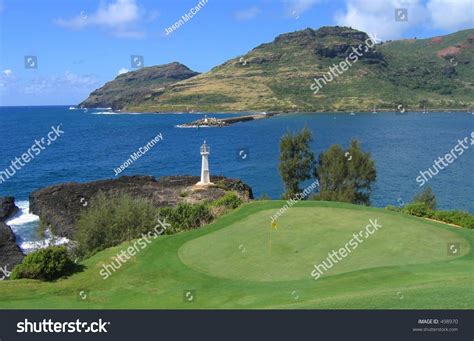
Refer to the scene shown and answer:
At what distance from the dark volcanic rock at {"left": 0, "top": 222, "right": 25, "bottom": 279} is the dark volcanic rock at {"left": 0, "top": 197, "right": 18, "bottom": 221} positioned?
9.75 m

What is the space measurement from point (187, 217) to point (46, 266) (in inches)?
369

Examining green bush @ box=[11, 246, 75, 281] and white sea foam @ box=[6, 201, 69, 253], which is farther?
white sea foam @ box=[6, 201, 69, 253]

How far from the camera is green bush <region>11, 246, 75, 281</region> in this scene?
17234 millimetres

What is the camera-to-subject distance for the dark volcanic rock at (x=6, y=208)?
50944 millimetres

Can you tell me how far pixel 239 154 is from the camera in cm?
9412

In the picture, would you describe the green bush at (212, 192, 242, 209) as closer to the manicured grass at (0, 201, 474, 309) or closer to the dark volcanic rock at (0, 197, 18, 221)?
the manicured grass at (0, 201, 474, 309)

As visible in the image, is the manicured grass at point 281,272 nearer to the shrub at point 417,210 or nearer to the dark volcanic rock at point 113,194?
the shrub at point 417,210

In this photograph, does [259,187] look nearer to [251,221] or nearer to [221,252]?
[251,221]

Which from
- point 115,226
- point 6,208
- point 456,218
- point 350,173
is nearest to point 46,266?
point 115,226

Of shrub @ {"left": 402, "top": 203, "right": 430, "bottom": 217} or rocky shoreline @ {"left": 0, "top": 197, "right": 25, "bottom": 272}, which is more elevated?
shrub @ {"left": 402, "top": 203, "right": 430, "bottom": 217}

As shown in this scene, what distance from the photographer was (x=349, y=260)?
1717cm

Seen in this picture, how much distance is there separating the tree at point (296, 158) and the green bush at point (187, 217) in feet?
73.3

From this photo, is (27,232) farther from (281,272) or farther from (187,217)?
(281,272)

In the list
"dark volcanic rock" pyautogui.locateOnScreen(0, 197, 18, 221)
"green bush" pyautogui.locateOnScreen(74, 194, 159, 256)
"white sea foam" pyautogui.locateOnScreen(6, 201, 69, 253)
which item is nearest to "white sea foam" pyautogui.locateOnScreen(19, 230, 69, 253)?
"white sea foam" pyautogui.locateOnScreen(6, 201, 69, 253)
